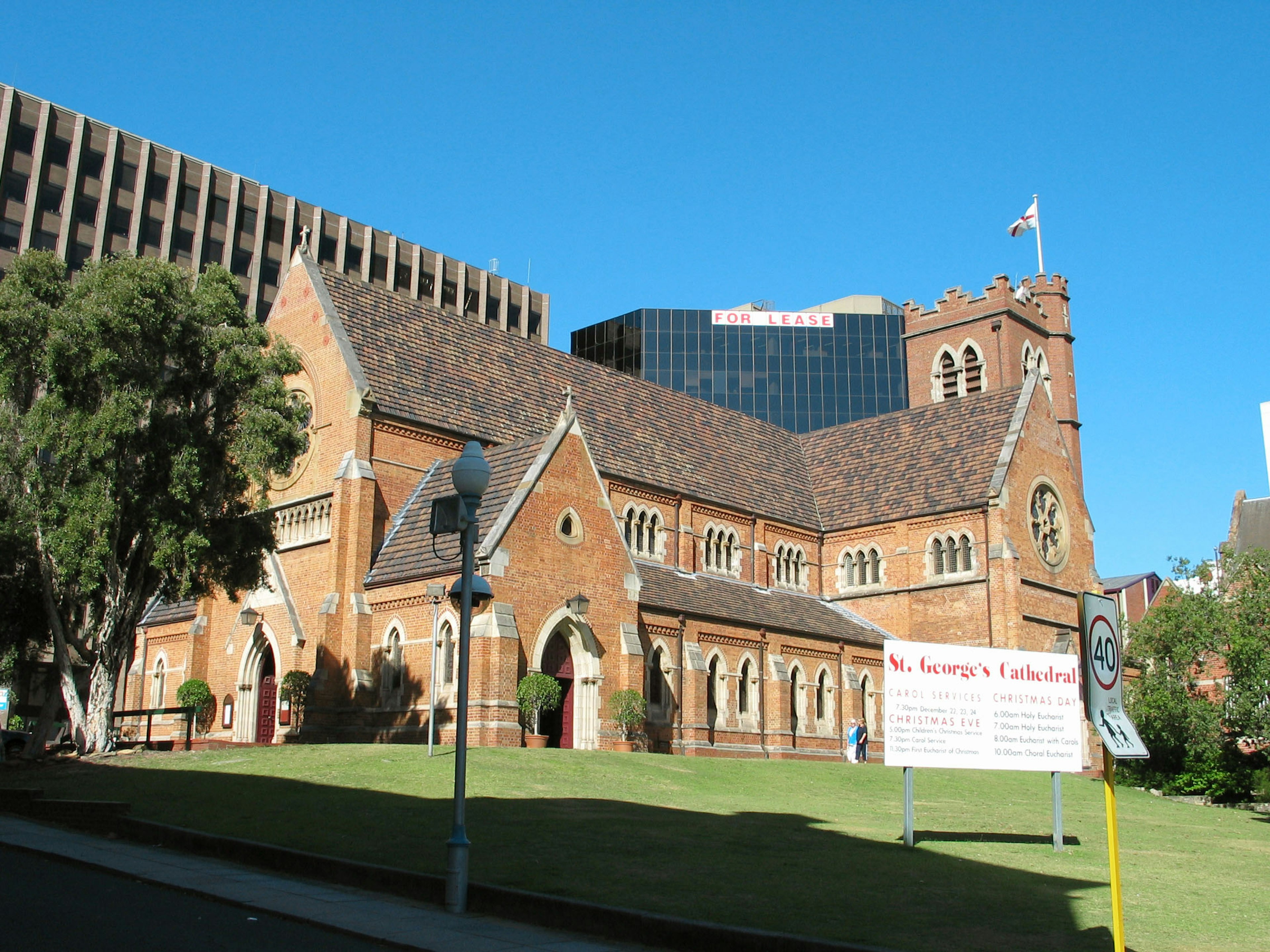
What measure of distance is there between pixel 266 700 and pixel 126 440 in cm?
1056

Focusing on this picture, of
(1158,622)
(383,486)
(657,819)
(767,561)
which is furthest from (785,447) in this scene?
(657,819)

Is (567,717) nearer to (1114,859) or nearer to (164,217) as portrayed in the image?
(1114,859)

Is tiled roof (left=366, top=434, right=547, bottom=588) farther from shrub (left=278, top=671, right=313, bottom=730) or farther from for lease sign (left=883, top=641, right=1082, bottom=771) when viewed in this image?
for lease sign (left=883, top=641, right=1082, bottom=771)

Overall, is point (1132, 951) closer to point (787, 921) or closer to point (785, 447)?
point (787, 921)

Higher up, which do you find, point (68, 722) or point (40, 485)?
point (40, 485)

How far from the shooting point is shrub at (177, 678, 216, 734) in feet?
109

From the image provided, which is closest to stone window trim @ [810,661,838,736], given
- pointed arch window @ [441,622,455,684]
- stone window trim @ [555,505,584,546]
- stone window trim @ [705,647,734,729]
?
stone window trim @ [705,647,734,729]

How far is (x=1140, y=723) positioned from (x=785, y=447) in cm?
2069

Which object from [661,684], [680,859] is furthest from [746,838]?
[661,684]

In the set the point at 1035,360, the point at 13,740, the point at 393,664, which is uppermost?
the point at 1035,360

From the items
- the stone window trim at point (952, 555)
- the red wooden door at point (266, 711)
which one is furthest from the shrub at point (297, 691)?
the stone window trim at point (952, 555)

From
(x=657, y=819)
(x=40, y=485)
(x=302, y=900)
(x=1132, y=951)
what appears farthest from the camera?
(x=40, y=485)

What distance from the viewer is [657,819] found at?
16.5m

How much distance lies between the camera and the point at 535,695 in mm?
26719
